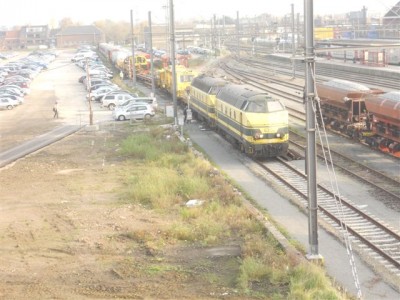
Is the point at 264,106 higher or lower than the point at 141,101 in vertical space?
higher

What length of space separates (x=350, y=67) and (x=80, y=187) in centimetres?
5012

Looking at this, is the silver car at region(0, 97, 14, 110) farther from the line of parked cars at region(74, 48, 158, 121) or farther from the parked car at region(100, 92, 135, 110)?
the parked car at region(100, 92, 135, 110)

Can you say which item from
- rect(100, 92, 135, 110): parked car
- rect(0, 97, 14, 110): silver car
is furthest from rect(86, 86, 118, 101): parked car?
rect(0, 97, 14, 110): silver car

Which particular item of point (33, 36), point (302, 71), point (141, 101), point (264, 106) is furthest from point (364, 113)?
point (33, 36)

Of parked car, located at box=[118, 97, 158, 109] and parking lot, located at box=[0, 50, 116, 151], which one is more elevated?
parked car, located at box=[118, 97, 158, 109]

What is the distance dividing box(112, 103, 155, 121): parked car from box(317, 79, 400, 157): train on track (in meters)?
13.1

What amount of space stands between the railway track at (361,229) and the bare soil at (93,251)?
118 inches

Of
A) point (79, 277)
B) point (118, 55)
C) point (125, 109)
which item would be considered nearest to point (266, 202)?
point (79, 277)

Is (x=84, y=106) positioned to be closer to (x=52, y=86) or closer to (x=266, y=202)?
(x=52, y=86)

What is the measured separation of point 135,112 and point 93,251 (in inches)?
1122

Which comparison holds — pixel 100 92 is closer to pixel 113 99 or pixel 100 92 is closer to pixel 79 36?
pixel 113 99

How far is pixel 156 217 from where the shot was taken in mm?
18547

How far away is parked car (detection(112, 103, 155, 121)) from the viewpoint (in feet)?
142

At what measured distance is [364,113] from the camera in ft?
98.0
